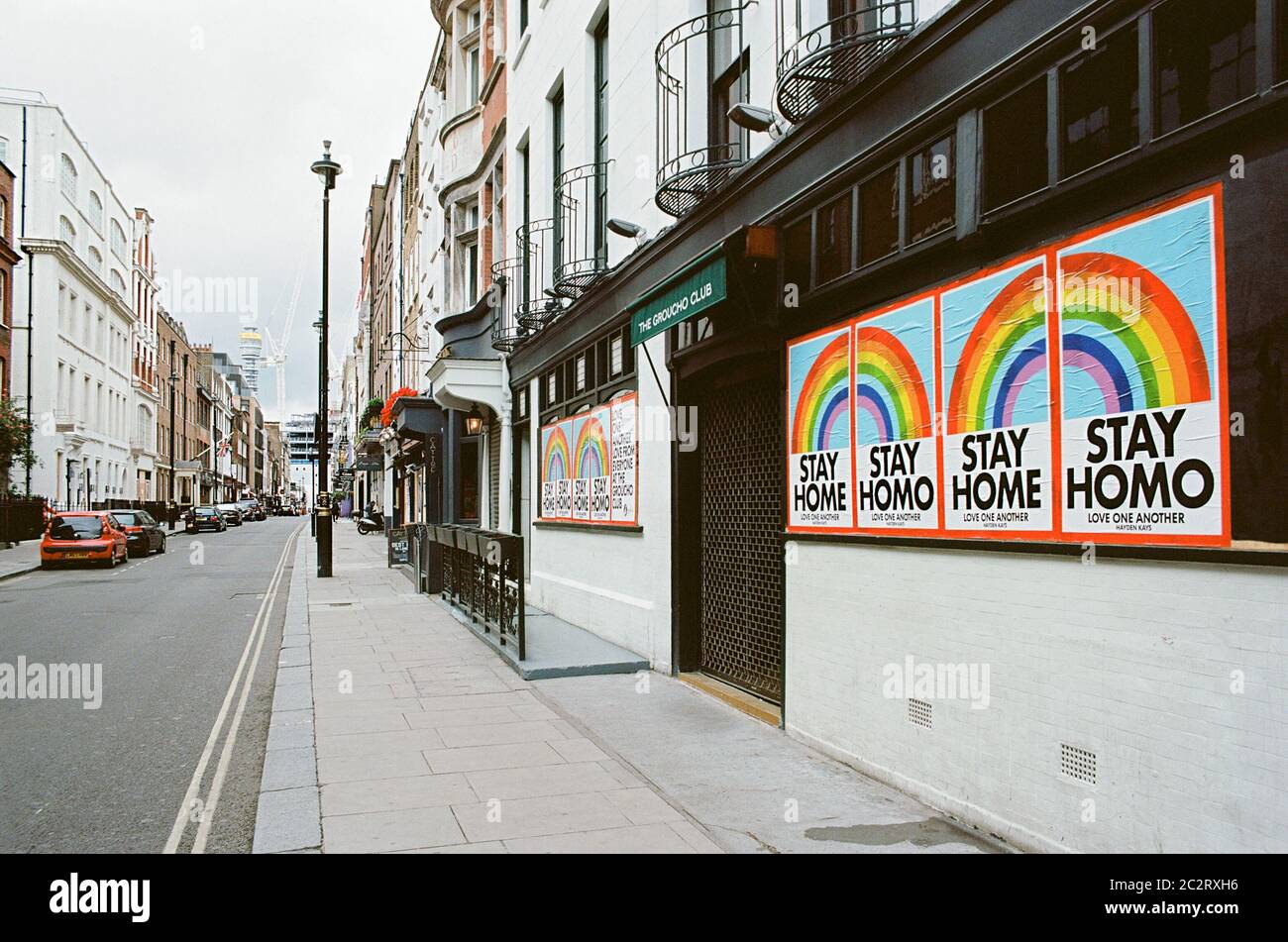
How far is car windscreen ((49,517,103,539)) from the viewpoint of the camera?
25.4m

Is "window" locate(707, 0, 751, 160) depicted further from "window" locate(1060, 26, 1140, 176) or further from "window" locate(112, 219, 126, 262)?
"window" locate(112, 219, 126, 262)

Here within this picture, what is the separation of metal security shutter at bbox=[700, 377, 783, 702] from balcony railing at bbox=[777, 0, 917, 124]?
7.48ft

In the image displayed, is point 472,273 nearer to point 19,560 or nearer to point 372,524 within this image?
point 19,560

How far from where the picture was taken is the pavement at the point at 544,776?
4.91m

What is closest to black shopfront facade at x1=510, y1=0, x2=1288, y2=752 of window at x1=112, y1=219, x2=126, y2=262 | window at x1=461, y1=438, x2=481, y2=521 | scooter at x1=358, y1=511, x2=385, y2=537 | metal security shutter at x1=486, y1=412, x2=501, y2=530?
metal security shutter at x1=486, y1=412, x2=501, y2=530

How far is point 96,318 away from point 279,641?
4934 cm

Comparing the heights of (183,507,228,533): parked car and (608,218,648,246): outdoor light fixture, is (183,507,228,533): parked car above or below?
below

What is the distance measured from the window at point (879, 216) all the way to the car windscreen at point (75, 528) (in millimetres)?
25478

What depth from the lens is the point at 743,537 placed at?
27.5ft

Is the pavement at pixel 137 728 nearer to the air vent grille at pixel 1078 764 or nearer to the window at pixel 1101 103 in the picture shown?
the air vent grille at pixel 1078 764

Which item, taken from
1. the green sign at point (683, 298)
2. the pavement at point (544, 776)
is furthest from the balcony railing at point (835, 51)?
the pavement at point (544, 776)

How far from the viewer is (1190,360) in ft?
12.4

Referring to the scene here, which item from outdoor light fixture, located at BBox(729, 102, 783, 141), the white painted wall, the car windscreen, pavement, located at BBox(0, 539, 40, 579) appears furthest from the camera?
the car windscreen

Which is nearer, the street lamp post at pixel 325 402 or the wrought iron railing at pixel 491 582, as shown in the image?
the wrought iron railing at pixel 491 582
